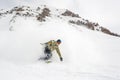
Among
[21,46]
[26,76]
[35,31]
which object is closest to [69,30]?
[35,31]

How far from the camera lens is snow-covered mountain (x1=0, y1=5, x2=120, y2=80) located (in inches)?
641

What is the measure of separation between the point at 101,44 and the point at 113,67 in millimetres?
9269

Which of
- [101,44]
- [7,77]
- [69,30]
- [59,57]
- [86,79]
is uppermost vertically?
[69,30]

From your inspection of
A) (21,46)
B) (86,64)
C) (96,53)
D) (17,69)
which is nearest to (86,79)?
(86,64)

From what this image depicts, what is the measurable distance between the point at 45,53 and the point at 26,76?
4906 mm

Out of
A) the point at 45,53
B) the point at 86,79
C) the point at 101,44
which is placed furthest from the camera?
the point at 101,44

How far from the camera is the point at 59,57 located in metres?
20.2

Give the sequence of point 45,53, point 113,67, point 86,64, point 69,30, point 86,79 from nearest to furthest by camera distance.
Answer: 1. point 86,79
2. point 113,67
3. point 86,64
4. point 45,53
5. point 69,30

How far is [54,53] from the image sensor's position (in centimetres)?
2095

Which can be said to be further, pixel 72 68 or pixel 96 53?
pixel 96 53

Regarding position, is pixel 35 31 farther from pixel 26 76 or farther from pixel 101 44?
pixel 26 76

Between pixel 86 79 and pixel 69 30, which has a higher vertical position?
pixel 69 30

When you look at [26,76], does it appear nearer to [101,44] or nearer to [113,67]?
[113,67]

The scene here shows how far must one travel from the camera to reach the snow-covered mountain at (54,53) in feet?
53.4
